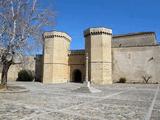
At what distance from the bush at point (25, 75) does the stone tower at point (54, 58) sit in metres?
5.76

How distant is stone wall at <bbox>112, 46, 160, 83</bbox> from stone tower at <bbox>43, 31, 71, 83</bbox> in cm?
774

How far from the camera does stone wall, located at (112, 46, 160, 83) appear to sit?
30219 mm

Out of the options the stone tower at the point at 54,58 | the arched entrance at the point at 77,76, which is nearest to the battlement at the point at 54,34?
the stone tower at the point at 54,58

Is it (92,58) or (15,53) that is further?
(92,58)

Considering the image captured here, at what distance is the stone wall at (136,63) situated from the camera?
30.2m

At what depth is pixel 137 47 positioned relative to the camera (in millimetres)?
31500

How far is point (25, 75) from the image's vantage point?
118 ft

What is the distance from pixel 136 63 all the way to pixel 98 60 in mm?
6049

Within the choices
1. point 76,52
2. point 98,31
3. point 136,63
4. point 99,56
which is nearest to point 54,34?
point 76,52

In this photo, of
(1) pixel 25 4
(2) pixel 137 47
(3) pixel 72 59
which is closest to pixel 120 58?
(2) pixel 137 47

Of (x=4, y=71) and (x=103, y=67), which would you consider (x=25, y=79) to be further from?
(x=4, y=71)

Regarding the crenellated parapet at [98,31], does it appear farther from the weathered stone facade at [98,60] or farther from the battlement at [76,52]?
the battlement at [76,52]

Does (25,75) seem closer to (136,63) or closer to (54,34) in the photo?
(54,34)

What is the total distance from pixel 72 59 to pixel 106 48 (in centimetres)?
664
